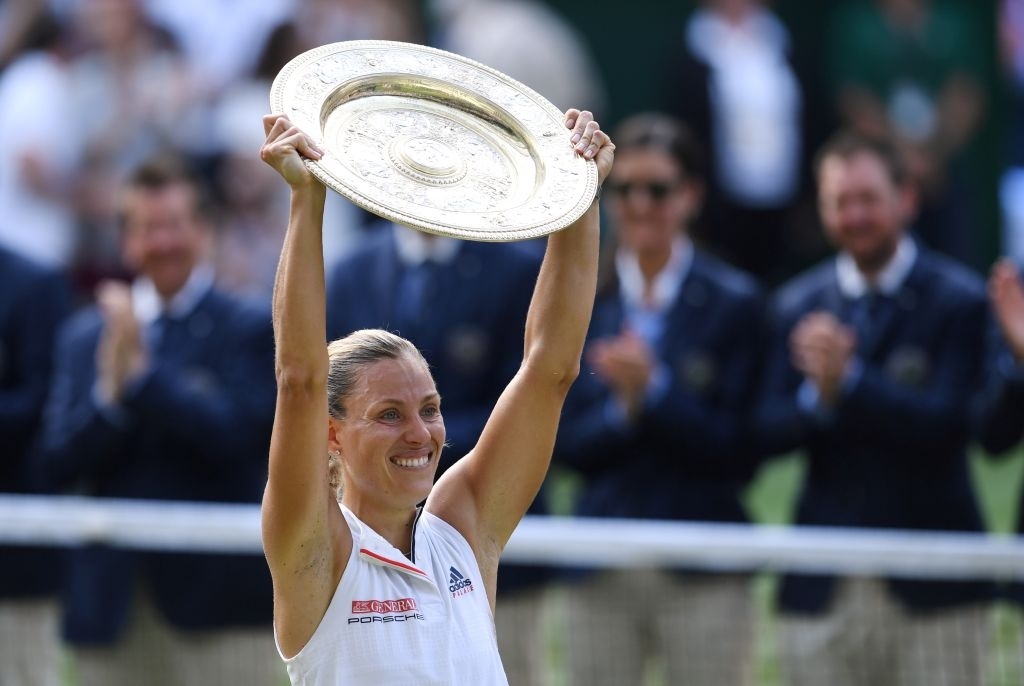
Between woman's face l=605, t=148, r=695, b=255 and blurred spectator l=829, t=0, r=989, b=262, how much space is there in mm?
4961

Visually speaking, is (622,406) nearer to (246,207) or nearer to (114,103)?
(246,207)

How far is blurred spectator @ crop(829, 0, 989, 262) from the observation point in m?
12.7

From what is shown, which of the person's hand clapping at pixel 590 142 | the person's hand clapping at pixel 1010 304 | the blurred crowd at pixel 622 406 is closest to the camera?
the person's hand clapping at pixel 590 142

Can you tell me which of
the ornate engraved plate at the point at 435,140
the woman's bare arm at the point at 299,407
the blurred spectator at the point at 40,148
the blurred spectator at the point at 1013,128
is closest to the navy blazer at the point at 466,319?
the ornate engraved plate at the point at 435,140

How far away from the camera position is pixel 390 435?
14.3ft

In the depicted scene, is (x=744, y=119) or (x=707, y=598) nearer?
(x=707, y=598)

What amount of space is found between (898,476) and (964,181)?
6.10 m

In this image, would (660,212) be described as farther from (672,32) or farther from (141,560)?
(672,32)

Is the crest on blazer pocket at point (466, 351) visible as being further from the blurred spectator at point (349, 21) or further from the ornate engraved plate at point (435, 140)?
the blurred spectator at point (349, 21)

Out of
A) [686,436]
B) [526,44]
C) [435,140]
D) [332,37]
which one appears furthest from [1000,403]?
[332,37]

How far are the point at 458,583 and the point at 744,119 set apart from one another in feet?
28.1

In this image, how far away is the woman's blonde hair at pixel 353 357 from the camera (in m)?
4.46

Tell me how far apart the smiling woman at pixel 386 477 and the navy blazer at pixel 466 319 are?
2.71 meters

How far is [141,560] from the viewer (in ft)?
25.0
